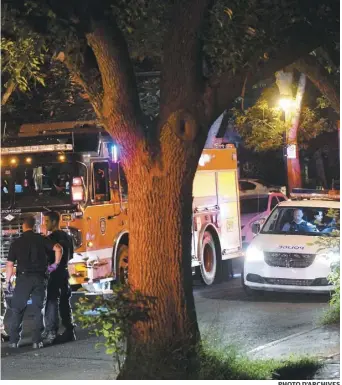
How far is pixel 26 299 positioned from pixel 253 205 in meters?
13.7

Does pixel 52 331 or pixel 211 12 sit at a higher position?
pixel 211 12

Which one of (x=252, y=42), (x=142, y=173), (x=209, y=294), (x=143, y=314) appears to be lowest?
(x=209, y=294)

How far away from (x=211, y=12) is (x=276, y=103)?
1748 cm

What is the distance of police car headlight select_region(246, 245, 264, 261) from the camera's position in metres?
14.2

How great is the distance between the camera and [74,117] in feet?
63.2

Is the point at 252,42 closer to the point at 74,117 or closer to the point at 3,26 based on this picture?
the point at 3,26

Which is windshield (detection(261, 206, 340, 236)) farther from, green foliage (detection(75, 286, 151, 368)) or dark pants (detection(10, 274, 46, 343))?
green foliage (detection(75, 286, 151, 368))

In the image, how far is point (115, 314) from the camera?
293 inches

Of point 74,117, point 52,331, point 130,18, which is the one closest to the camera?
point 130,18

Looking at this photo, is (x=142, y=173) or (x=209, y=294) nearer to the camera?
(x=142, y=173)

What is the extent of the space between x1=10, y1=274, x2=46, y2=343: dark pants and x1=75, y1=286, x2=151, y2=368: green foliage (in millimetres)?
3099

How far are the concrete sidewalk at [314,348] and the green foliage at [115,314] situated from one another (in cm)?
189

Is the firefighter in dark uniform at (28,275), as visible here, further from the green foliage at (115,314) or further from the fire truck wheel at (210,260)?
the fire truck wheel at (210,260)

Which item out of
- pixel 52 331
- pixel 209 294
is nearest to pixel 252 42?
pixel 52 331
